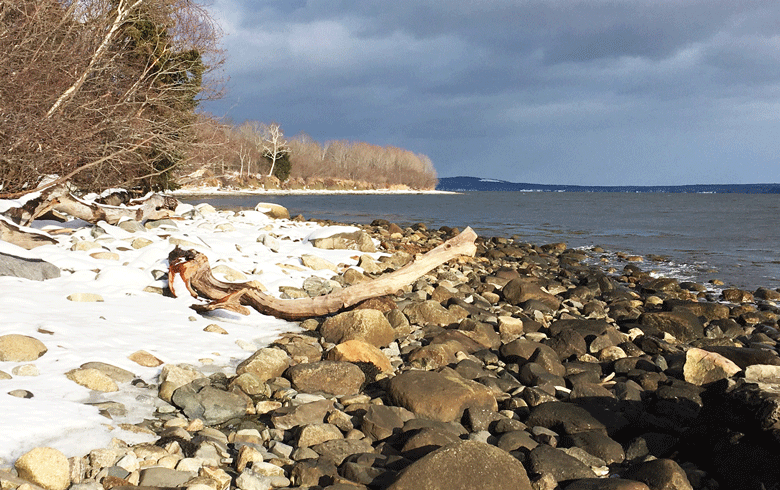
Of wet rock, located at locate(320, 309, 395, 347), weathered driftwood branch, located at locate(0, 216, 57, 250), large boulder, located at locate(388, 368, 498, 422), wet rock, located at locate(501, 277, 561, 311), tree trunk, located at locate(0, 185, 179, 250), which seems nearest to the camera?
large boulder, located at locate(388, 368, 498, 422)

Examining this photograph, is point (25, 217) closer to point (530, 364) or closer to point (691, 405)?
point (530, 364)

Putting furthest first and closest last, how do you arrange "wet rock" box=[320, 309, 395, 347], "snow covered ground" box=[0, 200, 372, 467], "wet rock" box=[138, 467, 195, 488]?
"wet rock" box=[320, 309, 395, 347]
"snow covered ground" box=[0, 200, 372, 467]
"wet rock" box=[138, 467, 195, 488]

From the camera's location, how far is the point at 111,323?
222 inches

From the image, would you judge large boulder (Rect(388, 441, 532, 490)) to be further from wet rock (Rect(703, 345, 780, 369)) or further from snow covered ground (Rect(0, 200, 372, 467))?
wet rock (Rect(703, 345, 780, 369))

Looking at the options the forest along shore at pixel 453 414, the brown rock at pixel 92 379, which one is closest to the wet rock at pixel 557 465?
the forest along shore at pixel 453 414

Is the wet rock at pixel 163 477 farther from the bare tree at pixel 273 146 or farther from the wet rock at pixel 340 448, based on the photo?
the bare tree at pixel 273 146

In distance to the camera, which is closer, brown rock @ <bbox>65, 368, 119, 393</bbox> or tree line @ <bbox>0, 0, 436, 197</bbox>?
brown rock @ <bbox>65, 368, 119, 393</bbox>

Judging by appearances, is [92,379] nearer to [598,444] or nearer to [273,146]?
[598,444]

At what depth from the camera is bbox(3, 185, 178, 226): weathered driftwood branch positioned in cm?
945

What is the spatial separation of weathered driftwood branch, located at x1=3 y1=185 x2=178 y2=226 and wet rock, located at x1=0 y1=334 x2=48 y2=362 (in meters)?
5.70

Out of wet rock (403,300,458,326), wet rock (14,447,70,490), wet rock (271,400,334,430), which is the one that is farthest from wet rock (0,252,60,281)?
wet rock (403,300,458,326)

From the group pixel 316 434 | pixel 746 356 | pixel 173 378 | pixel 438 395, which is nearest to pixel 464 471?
pixel 316 434

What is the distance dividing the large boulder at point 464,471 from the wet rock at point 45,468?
187 centimetres

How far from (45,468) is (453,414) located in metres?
2.93
